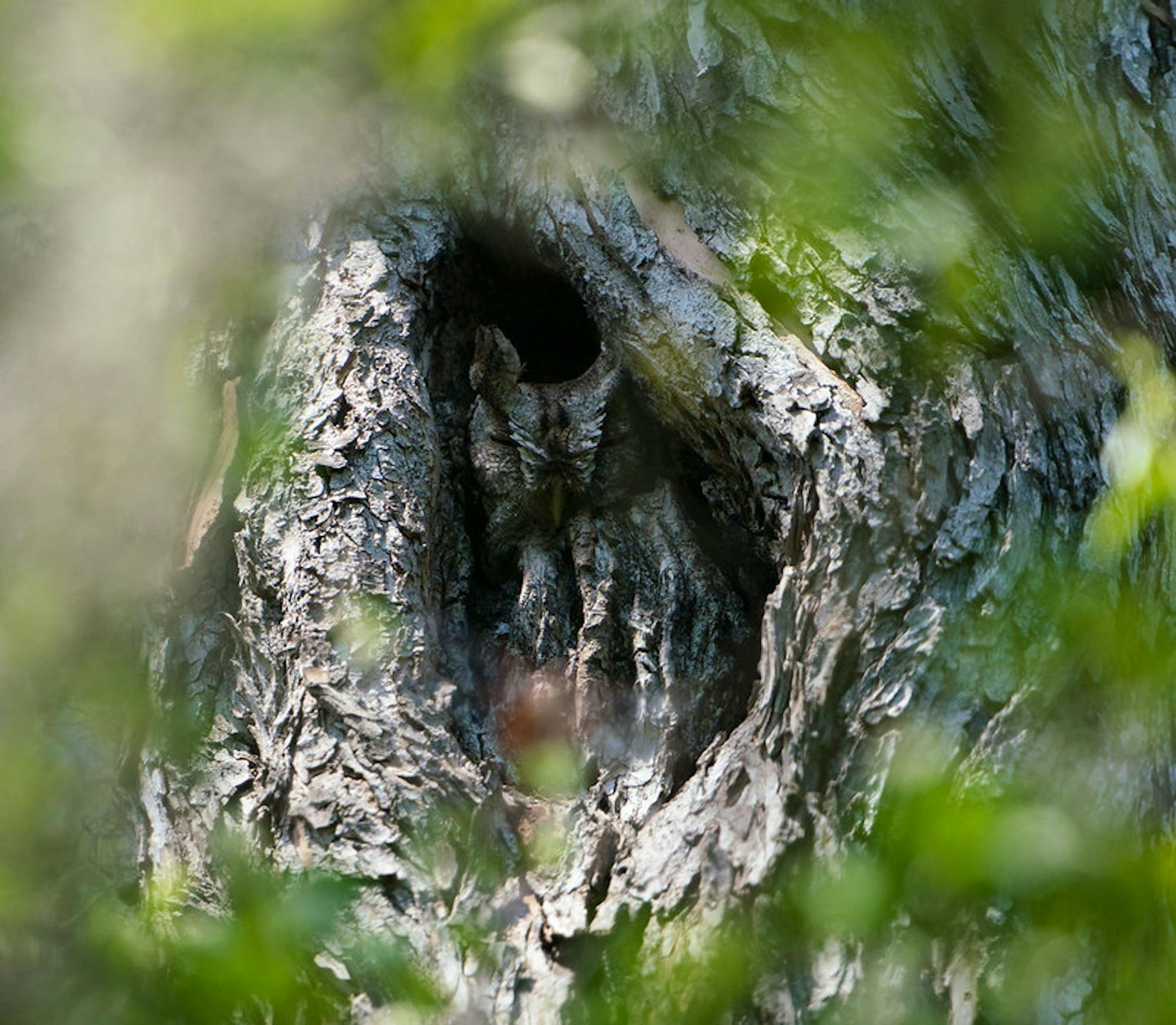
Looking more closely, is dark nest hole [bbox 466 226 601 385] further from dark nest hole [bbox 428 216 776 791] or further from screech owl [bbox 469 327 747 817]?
screech owl [bbox 469 327 747 817]

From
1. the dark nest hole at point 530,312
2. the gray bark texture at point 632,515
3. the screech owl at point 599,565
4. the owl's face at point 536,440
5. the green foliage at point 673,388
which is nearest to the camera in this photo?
the green foliage at point 673,388

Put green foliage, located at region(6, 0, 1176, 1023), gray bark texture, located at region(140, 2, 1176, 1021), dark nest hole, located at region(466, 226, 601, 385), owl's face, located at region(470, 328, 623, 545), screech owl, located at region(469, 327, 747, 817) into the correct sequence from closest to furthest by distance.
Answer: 1. green foliage, located at region(6, 0, 1176, 1023)
2. gray bark texture, located at region(140, 2, 1176, 1021)
3. screech owl, located at region(469, 327, 747, 817)
4. owl's face, located at region(470, 328, 623, 545)
5. dark nest hole, located at region(466, 226, 601, 385)

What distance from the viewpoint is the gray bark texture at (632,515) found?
5.02 ft

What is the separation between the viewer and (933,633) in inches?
60.0

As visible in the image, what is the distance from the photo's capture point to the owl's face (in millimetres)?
1927

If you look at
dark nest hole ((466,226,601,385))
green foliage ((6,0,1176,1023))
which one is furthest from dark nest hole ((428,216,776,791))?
green foliage ((6,0,1176,1023))

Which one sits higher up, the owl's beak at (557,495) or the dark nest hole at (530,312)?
the dark nest hole at (530,312)

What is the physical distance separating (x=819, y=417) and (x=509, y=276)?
2.26 ft

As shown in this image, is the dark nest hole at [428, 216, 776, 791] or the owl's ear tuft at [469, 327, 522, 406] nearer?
the dark nest hole at [428, 216, 776, 791]

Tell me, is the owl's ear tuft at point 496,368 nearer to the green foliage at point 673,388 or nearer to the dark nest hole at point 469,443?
the dark nest hole at point 469,443

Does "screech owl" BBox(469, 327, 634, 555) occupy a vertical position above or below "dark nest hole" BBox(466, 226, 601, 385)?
below

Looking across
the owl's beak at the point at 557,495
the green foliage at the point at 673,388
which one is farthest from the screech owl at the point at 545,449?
the green foliage at the point at 673,388

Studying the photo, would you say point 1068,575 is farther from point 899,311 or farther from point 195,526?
point 195,526

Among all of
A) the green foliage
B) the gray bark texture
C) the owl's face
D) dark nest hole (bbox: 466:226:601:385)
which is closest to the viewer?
the green foliage
